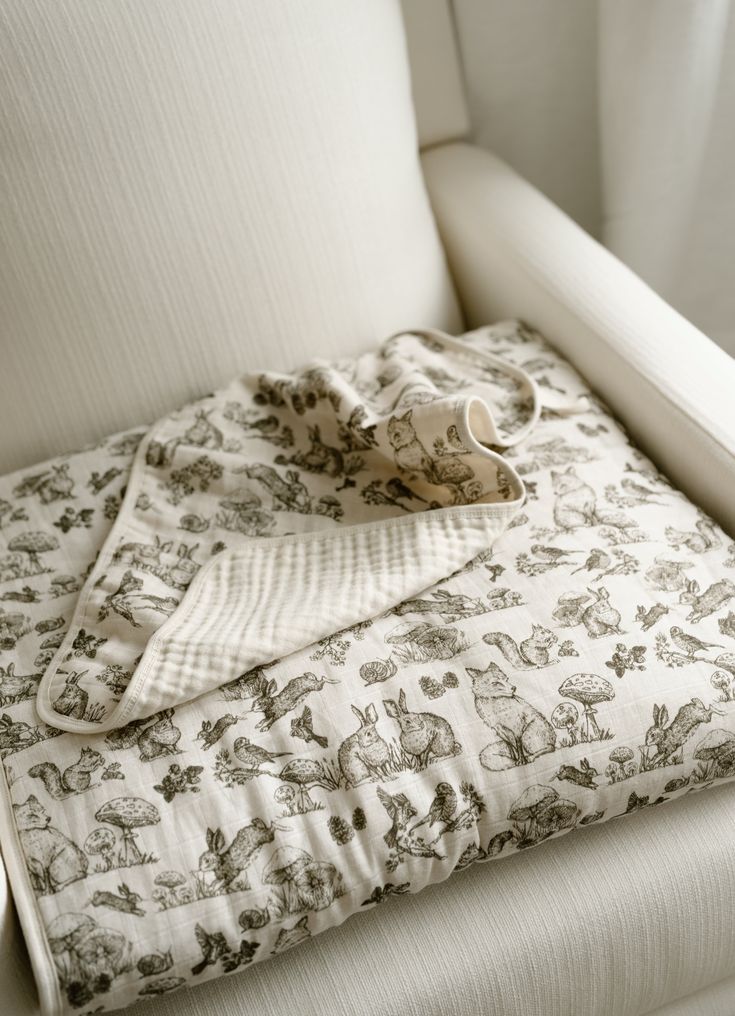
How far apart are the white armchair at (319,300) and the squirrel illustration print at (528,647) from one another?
0.14 metres

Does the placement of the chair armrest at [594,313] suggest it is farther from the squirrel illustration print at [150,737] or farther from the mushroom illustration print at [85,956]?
Result: the mushroom illustration print at [85,956]

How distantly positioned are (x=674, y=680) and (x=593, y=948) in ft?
A: 0.68

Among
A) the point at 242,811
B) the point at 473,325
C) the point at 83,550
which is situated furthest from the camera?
the point at 473,325

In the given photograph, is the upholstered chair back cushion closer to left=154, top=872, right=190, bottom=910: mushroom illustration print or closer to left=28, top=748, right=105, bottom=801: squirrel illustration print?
left=28, top=748, right=105, bottom=801: squirrel illustration print

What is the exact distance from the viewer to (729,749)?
2.51ft

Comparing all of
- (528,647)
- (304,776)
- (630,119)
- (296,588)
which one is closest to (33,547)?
(296,588)

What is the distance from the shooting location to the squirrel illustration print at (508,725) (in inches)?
29.4

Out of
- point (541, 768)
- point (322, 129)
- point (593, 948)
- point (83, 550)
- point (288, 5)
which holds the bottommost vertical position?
point (593, 948)

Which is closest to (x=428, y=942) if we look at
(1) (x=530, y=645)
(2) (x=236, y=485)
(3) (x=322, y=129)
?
(1) (x=530, y=645)


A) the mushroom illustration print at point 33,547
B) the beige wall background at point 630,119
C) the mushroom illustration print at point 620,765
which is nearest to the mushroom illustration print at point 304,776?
the mushroom illustration print at point 620,765

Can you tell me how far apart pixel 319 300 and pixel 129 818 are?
58 cm

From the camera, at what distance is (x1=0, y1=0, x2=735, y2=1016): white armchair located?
0.74 metres

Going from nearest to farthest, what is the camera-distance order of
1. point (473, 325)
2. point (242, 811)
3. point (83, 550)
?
1. point (242, 811)
2. point (83, 550)
3. point (473, 325)

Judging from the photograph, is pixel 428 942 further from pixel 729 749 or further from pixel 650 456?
pixel 650 456
